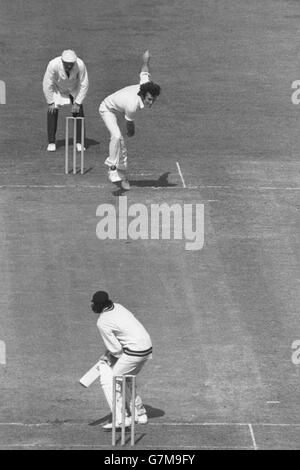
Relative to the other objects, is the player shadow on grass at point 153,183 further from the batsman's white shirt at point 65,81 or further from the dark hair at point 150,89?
the dark hair at point 150,89

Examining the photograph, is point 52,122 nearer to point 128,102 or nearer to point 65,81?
point 65,81

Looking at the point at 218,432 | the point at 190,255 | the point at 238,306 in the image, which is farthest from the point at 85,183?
the point at 218,432

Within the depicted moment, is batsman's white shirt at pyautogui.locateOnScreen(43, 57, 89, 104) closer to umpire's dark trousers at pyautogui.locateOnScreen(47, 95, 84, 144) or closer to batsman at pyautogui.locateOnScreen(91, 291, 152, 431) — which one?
umpire's dark trousers at pyautogui.locateOnScreen(47, 95, 84, 144)

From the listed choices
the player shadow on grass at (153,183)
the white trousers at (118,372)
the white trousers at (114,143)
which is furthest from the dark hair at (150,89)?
the white trousers at (118,372)

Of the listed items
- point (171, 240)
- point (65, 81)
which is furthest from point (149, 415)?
point (65, 81)

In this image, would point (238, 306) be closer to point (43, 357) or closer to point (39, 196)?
point (43, 357)

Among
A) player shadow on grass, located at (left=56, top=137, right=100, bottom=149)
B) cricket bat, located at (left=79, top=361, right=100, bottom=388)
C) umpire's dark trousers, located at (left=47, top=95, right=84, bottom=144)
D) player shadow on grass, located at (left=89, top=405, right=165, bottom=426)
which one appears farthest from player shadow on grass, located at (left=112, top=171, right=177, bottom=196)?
cricket bat, located at (left=79, top=361, right=100, bottom=388)
